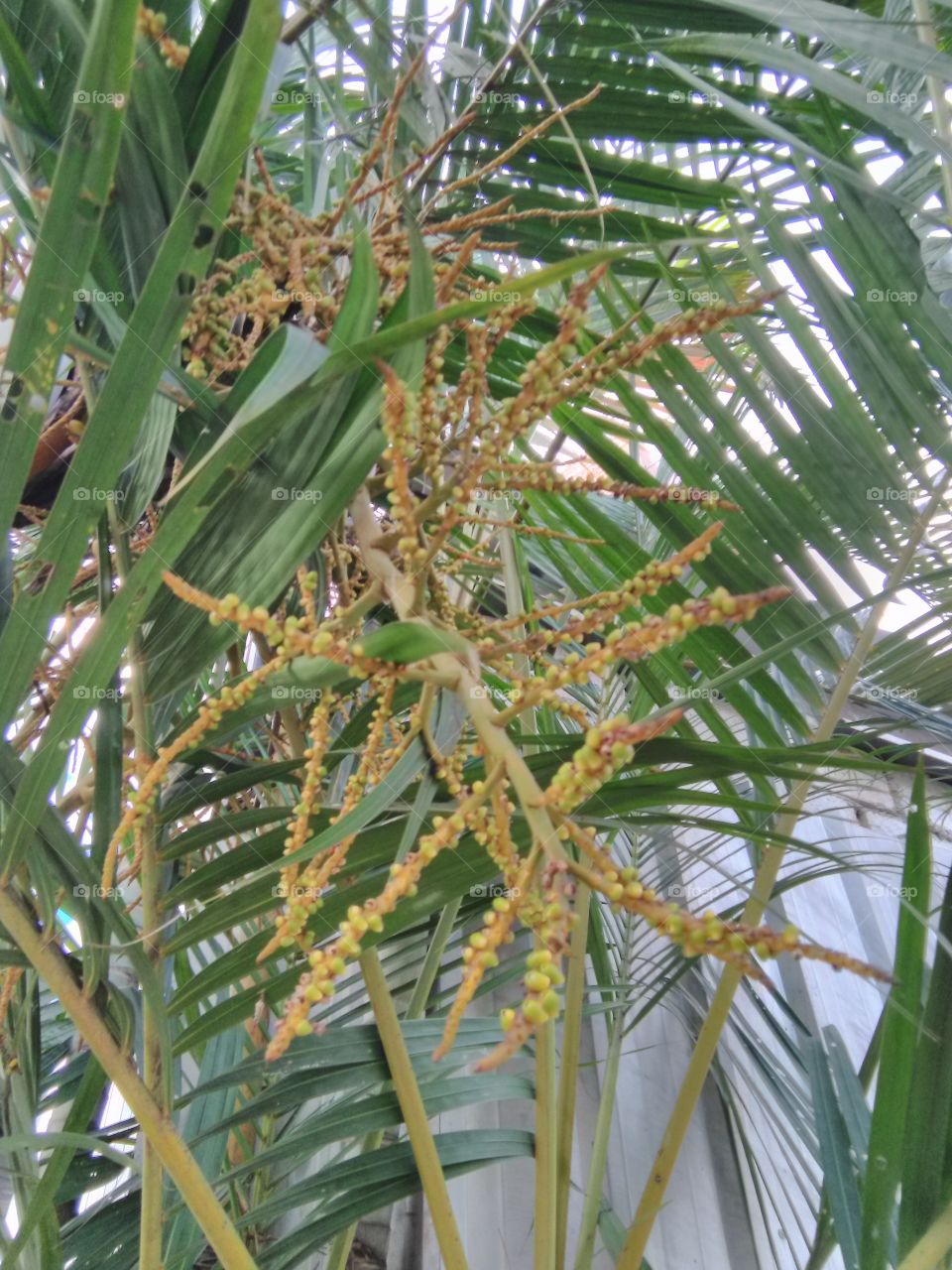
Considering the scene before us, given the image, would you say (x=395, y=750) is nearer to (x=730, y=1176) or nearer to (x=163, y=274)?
(x=163, y=274)

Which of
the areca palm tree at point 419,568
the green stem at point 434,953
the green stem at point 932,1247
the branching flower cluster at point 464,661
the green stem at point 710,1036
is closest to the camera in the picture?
the branching flower cluster at point 464,661

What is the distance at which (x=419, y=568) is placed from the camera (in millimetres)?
324

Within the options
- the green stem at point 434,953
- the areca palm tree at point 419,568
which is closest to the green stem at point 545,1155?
the areca palm tree at point 419,568

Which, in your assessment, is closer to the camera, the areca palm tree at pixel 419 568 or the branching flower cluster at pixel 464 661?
the branching flower cluster at pixel 464 661

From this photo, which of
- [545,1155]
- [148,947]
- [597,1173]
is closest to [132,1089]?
[148,947]

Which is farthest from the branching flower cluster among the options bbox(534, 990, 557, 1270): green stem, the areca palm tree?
bbox(534, 990, 557, 1270): green stem

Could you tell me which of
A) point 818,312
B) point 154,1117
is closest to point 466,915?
point 154,1117

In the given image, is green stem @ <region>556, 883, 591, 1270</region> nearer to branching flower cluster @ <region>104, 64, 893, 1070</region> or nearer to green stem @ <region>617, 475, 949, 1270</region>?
green stem @ <region>617, 475, 949, 1270</region>

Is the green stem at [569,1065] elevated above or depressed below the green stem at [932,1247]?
above

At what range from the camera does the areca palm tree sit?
1.05 ft

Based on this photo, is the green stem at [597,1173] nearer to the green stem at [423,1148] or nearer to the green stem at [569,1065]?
the green stem at [569,1065]

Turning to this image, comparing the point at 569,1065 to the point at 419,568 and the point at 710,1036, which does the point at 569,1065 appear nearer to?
the point at 710,1036

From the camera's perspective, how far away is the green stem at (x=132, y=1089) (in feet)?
1.42

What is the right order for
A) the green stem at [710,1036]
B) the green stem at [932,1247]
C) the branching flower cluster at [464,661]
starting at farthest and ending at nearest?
the green stem at [710,1036] → the green stem at [932,1247] → the branching flower cluster at [464,661]
